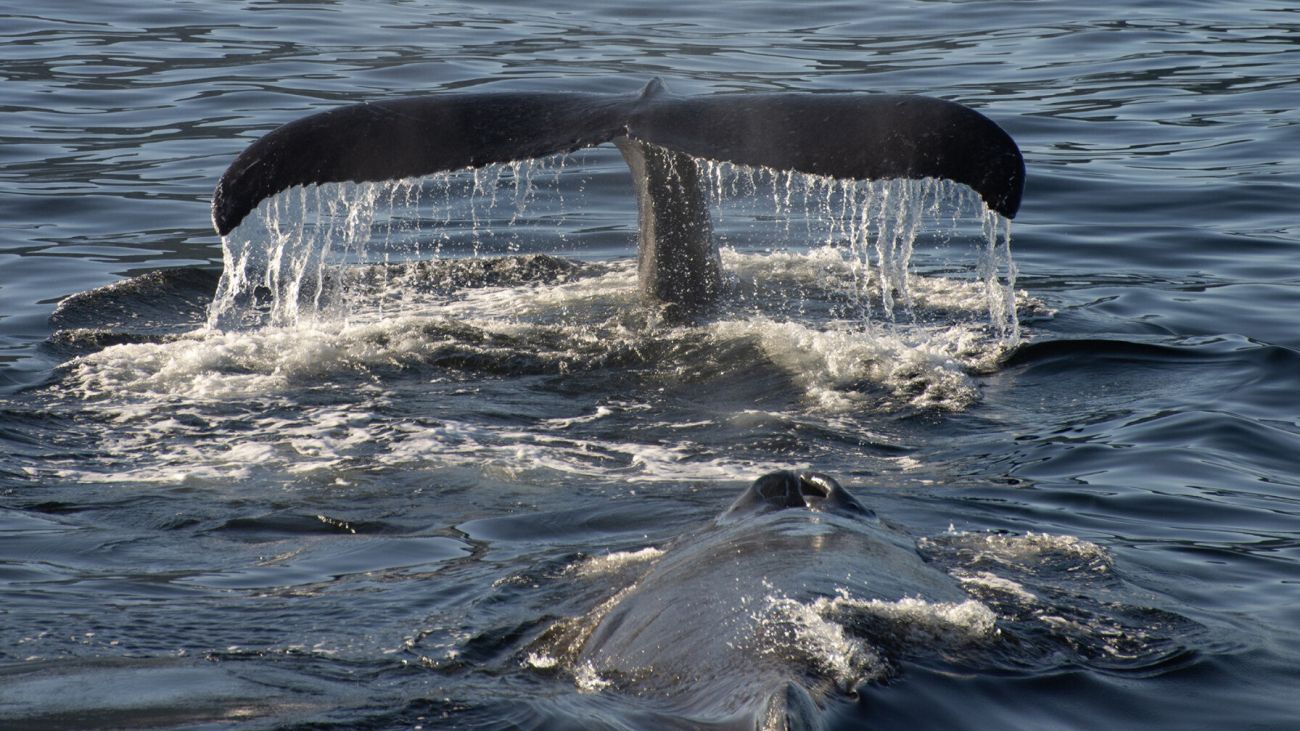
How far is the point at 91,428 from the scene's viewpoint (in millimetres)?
6922

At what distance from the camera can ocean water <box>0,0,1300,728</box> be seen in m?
3.99

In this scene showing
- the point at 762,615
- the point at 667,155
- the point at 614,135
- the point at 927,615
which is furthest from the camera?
the point at 667,155

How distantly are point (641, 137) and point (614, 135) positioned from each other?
211 mm

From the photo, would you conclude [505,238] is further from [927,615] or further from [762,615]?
[762,615]

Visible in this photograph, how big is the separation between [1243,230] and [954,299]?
320 centimetres

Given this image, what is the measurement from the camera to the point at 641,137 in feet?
21.5

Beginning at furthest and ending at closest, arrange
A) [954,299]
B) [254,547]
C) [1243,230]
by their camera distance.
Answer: [1243,230] → [954,299] → [254,547]

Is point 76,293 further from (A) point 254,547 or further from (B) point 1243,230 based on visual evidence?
(B) point 1243,230

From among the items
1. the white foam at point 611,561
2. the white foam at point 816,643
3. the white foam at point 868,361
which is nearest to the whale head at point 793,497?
the white foam at point 611,561

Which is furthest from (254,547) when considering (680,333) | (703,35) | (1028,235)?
(703,35)

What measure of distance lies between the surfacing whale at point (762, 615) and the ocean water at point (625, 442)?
2cm

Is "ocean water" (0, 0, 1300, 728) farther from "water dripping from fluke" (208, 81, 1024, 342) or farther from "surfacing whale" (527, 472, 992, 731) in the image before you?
"water dripping from fluke" (208, 81, 1024, 342)

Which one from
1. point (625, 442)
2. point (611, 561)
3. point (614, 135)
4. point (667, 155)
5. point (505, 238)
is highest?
point (614, 135)

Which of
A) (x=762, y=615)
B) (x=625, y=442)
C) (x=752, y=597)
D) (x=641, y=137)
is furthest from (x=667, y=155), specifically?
(x=762, y=615)
